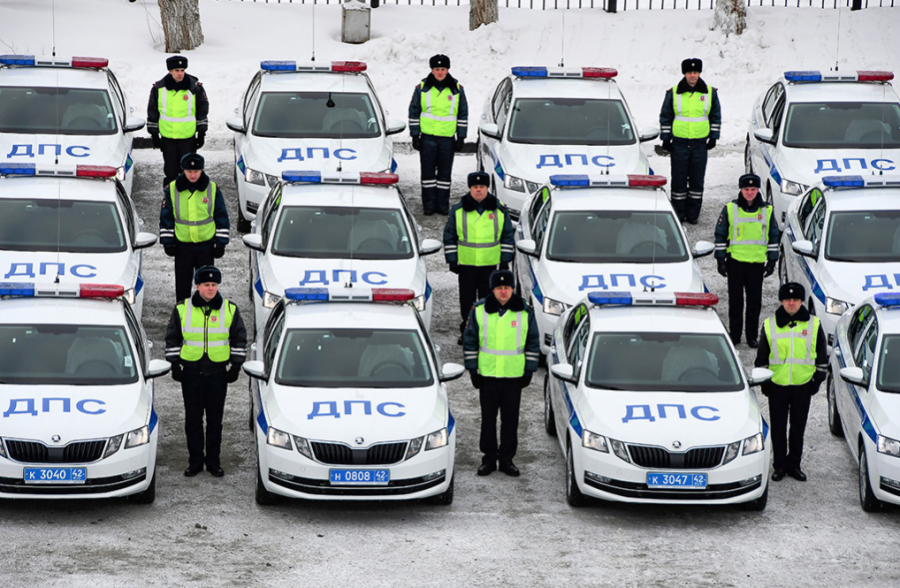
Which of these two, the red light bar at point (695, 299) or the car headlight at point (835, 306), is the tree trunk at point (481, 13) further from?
the red light bar at point (695, 299)

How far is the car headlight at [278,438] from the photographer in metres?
13.3

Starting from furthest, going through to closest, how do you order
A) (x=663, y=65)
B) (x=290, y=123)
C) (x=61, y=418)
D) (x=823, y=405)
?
(x=663, y=65), (x=290, y=123), (x=823, y=405), (x=61, y=418)

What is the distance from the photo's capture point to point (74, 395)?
1348cm

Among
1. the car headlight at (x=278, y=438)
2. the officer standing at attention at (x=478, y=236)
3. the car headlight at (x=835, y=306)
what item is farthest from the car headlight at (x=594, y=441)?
the car headlight at (x=835, y=306)

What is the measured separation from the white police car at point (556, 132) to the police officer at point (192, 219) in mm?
3838

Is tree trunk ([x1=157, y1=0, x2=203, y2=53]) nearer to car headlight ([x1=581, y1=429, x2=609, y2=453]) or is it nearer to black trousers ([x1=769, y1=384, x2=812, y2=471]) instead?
black trousers ([x1=769, y1=384, x2=812, y2=471])

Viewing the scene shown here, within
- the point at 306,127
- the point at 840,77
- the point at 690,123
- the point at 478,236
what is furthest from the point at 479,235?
the point at 840,77

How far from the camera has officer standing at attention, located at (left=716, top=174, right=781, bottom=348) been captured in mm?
17812

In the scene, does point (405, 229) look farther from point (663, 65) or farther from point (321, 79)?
point (663, 65)

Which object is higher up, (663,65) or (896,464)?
(663,65)

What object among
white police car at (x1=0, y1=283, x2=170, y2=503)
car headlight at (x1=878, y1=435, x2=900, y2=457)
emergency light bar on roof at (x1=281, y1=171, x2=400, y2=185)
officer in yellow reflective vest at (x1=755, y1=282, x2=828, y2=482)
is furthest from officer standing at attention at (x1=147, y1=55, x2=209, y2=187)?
car headlight at (x1=878, y1=435, x2=900, y2=457)

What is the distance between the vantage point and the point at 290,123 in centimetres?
2047

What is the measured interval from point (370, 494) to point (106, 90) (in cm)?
918

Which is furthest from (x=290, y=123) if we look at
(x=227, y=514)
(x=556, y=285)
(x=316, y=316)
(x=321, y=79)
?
(x=227, y=514)
